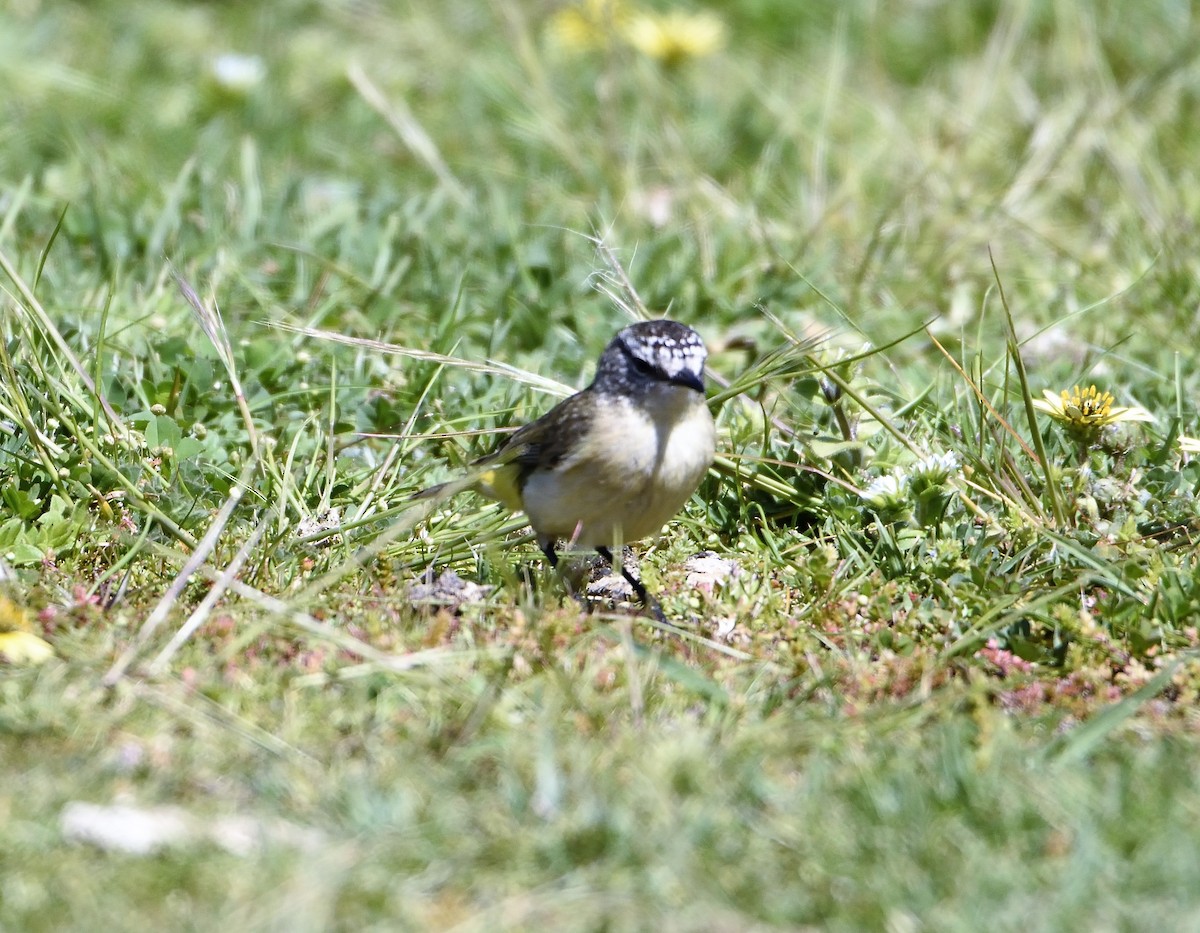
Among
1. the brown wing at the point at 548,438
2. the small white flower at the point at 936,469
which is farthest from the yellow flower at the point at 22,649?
the small white flower at the point at 936,469

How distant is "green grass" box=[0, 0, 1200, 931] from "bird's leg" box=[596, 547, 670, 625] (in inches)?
3.2

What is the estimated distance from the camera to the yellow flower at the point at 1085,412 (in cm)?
480

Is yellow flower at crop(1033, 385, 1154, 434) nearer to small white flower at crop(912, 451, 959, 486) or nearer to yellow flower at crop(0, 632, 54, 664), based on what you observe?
small white flower at crop(912, 451, 959, 486)

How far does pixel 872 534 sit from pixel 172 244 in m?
3.18

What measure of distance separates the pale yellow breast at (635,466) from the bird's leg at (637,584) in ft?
0.54

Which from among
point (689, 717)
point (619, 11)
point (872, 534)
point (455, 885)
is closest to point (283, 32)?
point (619, 11)

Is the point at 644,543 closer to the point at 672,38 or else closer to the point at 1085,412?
the point at 1085,412

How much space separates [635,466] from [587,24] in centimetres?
490

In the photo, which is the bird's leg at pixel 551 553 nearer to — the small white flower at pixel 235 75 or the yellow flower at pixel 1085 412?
the yellow flower at pixel 1085 412

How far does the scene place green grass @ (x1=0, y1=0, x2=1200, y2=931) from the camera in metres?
3.10

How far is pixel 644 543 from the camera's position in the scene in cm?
517

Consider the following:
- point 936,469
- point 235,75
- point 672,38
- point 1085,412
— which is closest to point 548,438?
point 936,469

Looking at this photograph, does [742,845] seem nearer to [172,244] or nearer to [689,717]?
[689,717]

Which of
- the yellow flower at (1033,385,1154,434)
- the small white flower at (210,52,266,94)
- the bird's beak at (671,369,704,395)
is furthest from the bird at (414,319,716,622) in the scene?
the small white flower at (210,52,266,94)
